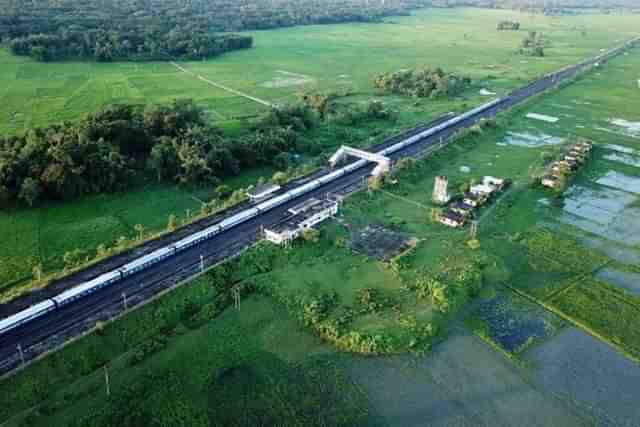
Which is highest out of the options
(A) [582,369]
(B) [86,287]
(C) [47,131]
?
(C) [47,131]

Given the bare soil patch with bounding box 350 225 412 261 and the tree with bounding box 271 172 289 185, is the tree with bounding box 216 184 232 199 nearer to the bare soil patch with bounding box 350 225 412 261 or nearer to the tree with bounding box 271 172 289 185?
the tree with bounding box 271 172 289 185

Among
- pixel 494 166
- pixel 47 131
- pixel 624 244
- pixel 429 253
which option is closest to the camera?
pixel 429 253

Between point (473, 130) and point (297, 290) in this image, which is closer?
point (297, 290)

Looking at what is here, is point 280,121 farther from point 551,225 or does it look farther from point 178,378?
point 178,378

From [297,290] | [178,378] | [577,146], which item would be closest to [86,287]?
[178,378]

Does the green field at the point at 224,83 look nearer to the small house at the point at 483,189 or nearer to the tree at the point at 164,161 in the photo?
the tree at the point at 164,161

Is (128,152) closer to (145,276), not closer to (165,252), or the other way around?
(165,252)

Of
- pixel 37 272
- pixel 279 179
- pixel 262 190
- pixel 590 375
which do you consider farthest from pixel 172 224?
pixel 590 375
